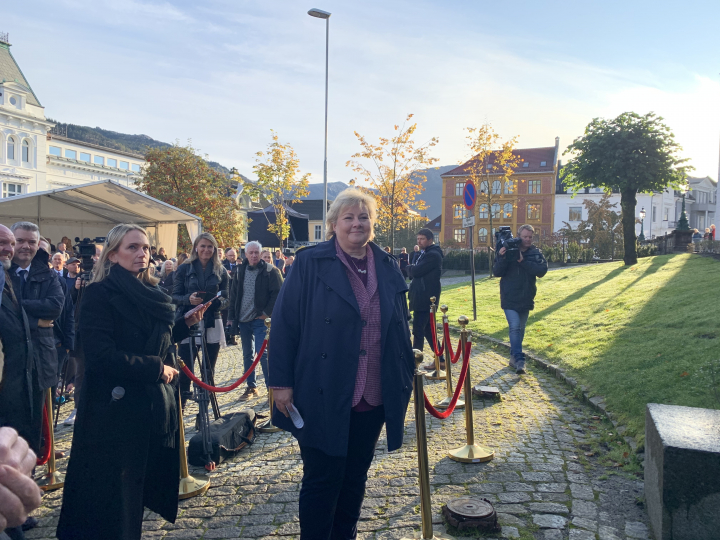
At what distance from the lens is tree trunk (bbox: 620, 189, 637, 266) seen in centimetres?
2234

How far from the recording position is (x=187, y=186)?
101 ft

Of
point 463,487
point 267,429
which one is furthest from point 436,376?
point 463,487

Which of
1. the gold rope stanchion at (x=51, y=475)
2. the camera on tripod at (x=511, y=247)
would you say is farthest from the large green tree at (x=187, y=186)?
the gold rope stanchion at (x=51, y=475)

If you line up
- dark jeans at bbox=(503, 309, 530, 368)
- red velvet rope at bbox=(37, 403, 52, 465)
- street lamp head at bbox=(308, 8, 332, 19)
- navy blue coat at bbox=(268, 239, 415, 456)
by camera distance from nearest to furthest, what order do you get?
navy blue coat at bbox=(268, 239, 415, 456) < red velvet rope at bbox=(37, 403, 52, 465) < dark jeans at bbox=(503, 309, 530, 368) < street lamp head at bbox=(308, 8, 332, 19)

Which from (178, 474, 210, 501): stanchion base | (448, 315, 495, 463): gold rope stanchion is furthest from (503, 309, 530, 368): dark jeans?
(178, 474, 210, 501): stanchion base

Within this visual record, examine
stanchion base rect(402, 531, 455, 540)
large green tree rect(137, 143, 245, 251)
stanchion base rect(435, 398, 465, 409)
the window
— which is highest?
the window

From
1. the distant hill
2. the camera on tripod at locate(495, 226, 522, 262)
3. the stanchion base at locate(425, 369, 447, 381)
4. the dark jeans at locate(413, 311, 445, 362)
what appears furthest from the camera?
the distant hill

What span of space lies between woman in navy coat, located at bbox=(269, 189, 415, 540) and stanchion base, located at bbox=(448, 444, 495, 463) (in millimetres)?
2045

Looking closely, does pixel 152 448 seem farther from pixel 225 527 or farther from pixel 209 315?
pixel 209 315

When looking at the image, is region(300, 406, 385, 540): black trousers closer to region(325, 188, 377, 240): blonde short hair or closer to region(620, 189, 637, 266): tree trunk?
region(325, 188, 377, 240): blonde short hair

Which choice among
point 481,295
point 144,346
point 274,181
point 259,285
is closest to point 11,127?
point 274,181

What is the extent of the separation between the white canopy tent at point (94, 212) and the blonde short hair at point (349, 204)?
13.7m

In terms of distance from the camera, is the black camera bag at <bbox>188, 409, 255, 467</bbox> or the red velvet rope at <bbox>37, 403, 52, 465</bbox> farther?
the black camera bag at <bbox>188, 409, 255, 467</bbox>

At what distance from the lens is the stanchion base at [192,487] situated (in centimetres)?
421
